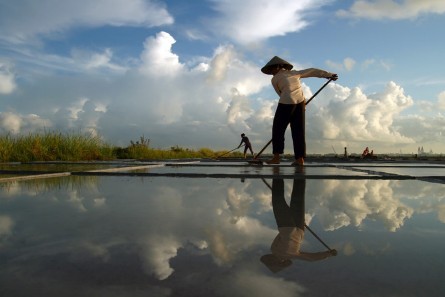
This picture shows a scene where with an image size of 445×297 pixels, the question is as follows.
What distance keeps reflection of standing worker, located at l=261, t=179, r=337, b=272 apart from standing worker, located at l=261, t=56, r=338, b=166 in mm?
4778

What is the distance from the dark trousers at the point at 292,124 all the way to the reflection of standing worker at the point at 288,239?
4.75m

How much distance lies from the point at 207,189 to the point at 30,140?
13.2 m

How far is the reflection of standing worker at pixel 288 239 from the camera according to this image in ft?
4.82

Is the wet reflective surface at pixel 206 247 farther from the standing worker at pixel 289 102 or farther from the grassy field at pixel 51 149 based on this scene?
the grassy field at pixel 51 149

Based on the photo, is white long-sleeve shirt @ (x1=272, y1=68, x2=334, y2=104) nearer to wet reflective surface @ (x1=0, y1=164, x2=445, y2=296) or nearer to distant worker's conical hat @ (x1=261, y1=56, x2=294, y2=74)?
distant worker's conical hat @ (x1=261, y1=56, x2=294, y2=74)

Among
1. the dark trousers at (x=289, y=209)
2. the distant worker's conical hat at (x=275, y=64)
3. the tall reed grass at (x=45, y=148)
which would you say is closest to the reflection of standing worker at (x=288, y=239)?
the dark trousers at (x=289, y=209)

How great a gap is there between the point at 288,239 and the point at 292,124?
6253 mm

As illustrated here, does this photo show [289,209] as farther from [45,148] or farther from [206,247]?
[45,148]

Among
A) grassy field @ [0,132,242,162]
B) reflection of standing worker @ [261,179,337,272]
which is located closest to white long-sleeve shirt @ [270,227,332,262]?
reflection of standing worker @ [261,179,337,272]

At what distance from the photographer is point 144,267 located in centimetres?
140

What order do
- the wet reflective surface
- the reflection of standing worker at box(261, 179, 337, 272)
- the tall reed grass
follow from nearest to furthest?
1. the wet reflective surface
2. the reflection of standing worker at box(261, 179, 337, 272)
3. the tall reed grass

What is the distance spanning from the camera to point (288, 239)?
181cm

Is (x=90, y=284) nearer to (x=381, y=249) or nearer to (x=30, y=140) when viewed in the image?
(x=381, y=249)

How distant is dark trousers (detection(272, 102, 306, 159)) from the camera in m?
7.74
